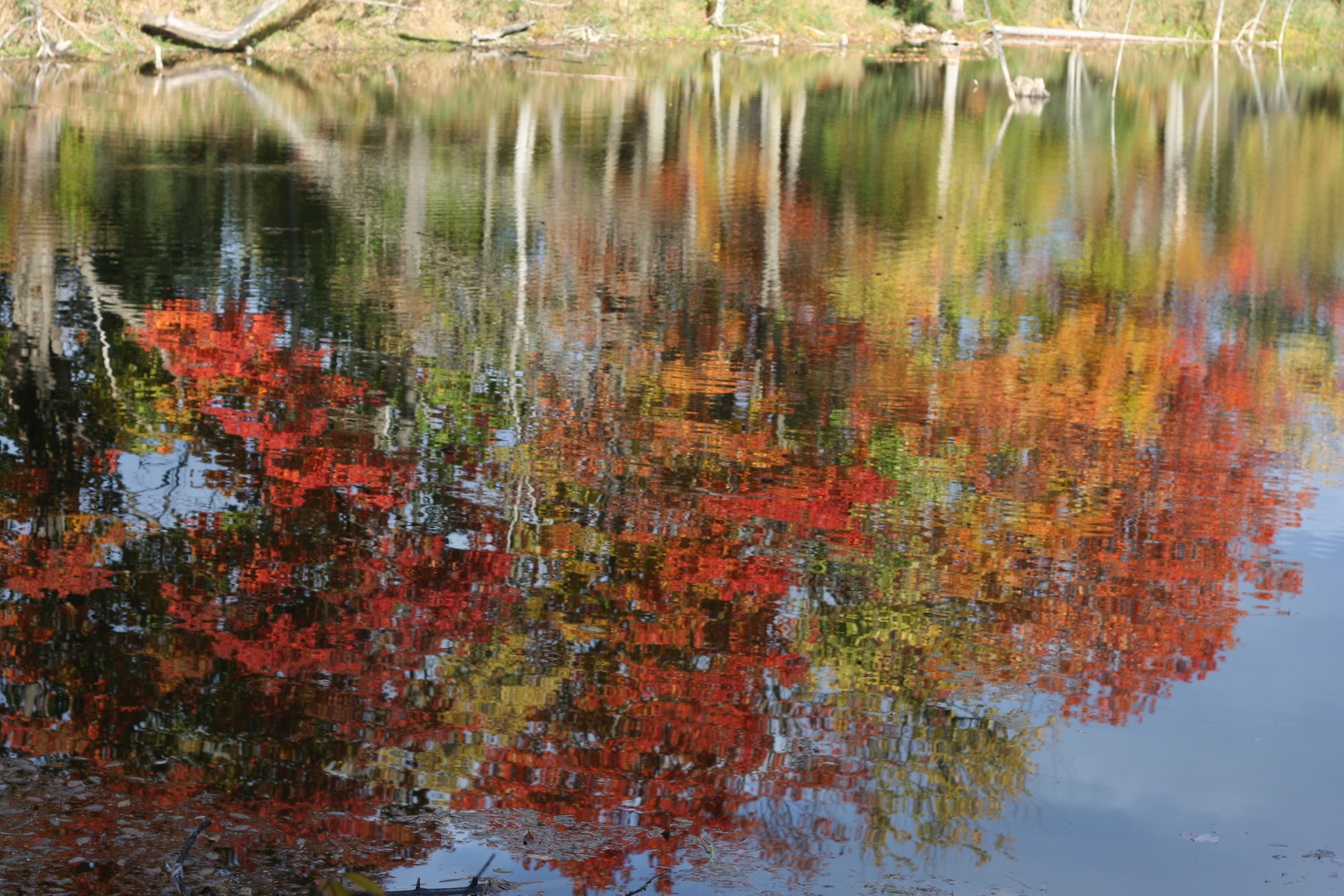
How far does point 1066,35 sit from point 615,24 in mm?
24445

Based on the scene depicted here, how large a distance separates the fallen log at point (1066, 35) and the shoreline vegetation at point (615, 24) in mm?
106

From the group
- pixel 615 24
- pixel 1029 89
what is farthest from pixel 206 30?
pixel 1029 89

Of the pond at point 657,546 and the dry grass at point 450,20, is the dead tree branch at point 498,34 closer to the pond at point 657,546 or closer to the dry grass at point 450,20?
the dry grass at point 450,20

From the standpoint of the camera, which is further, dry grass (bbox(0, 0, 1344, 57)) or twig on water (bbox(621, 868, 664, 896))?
dry grass (bbox(0, 0, 1344, 57))

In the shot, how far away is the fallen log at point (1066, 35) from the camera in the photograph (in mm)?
72188

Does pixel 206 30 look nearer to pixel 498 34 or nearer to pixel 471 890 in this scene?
pixel 498 34

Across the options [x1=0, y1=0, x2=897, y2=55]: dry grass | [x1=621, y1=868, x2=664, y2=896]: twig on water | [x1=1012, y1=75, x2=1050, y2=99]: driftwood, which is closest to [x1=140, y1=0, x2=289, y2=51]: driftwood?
[x1=0, y1=0, x2=897, y2=55]: dry grass

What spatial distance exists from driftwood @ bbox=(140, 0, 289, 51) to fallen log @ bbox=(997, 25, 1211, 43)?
3761cm

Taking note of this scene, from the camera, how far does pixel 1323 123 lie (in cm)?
4081

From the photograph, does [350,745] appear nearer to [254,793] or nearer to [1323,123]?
[254,793]

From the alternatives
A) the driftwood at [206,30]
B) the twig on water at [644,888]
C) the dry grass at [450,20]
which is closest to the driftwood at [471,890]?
the twig on water at [644,888]

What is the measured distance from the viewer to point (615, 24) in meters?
61.9

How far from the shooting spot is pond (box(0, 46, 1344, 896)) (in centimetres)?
662

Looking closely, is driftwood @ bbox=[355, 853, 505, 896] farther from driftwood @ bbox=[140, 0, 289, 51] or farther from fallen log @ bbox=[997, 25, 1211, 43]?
fallen log @ bbox=[997, 25, 1211, 43]
